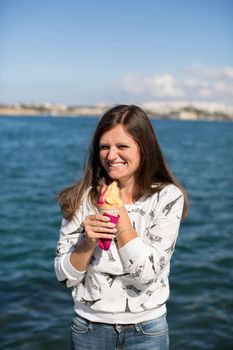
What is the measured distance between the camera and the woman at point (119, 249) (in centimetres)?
281

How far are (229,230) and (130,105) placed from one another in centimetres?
1058

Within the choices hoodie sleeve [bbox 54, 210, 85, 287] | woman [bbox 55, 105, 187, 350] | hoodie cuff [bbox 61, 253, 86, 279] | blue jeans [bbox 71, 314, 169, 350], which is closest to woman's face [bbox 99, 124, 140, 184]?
woman [bbox 55, 105, 187, 350]

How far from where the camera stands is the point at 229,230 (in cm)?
1306

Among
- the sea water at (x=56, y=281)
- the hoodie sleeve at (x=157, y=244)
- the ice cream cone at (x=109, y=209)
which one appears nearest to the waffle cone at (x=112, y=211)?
the ice cream cone at (x=109, y=209)

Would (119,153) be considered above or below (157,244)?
above

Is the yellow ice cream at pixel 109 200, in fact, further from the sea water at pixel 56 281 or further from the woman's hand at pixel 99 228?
the sea water at pixel 56 281

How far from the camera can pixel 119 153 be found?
9.62ft

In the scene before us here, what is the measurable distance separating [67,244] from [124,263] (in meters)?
0.42

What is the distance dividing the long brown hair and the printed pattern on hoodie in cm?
8

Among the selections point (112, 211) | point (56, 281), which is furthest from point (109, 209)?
point (56, 281)

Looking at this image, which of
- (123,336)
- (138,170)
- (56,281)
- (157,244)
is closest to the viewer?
(157,244)

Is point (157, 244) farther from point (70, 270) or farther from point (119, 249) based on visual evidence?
point (70, 270)

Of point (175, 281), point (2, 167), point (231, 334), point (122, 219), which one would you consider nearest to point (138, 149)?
point (122, 219)

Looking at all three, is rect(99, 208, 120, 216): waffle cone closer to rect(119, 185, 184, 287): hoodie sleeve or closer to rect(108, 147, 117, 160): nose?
rect(119, 185, 184, 287): hoodie sleeve
